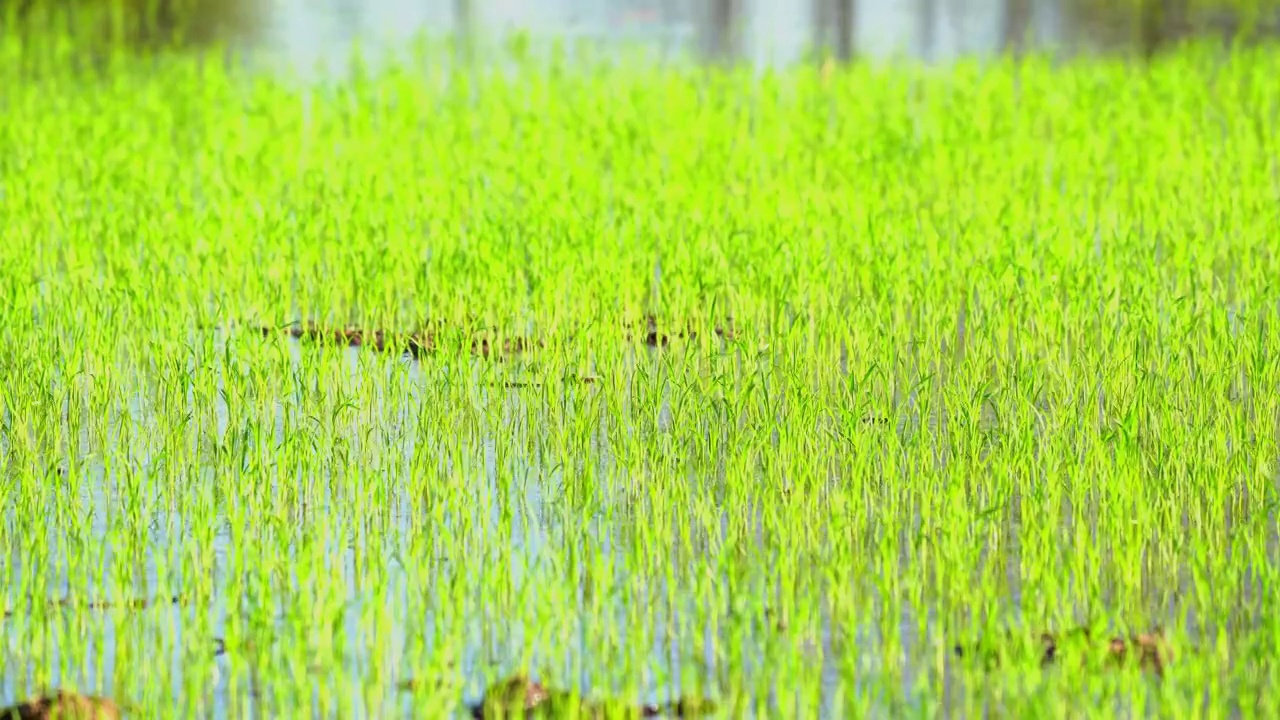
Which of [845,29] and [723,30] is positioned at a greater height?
[723,30]

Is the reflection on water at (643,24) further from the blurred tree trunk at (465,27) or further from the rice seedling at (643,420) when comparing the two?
the rice seedling at (643,420)

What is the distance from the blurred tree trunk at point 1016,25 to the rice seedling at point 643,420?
6.38 m

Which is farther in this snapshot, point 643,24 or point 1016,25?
point 1016,25

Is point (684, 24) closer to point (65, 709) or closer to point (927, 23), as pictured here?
point (927, 23)

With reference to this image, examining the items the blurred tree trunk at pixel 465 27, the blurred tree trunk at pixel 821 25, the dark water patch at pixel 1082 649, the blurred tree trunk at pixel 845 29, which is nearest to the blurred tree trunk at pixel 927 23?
the blurred tree trunk at pixel 845 29

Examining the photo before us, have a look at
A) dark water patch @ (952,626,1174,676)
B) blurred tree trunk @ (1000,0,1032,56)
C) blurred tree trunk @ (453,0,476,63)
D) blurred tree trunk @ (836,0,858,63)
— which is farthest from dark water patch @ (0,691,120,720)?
blurred tree trunk @ (1000,0,1032,56)

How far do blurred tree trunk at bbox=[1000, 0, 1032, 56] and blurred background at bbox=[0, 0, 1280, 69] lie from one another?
0.10ft

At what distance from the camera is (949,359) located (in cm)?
550

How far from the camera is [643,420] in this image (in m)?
5.01

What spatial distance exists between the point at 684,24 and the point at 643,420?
11833mm

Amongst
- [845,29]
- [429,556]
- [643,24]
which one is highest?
[643,24]

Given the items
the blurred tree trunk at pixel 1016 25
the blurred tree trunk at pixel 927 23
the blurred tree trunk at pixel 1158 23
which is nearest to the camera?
the blurred tree trunk at pixel 1158 23

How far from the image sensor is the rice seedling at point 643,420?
3.44 meters

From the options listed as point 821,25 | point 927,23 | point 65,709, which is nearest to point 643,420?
point 65,709
